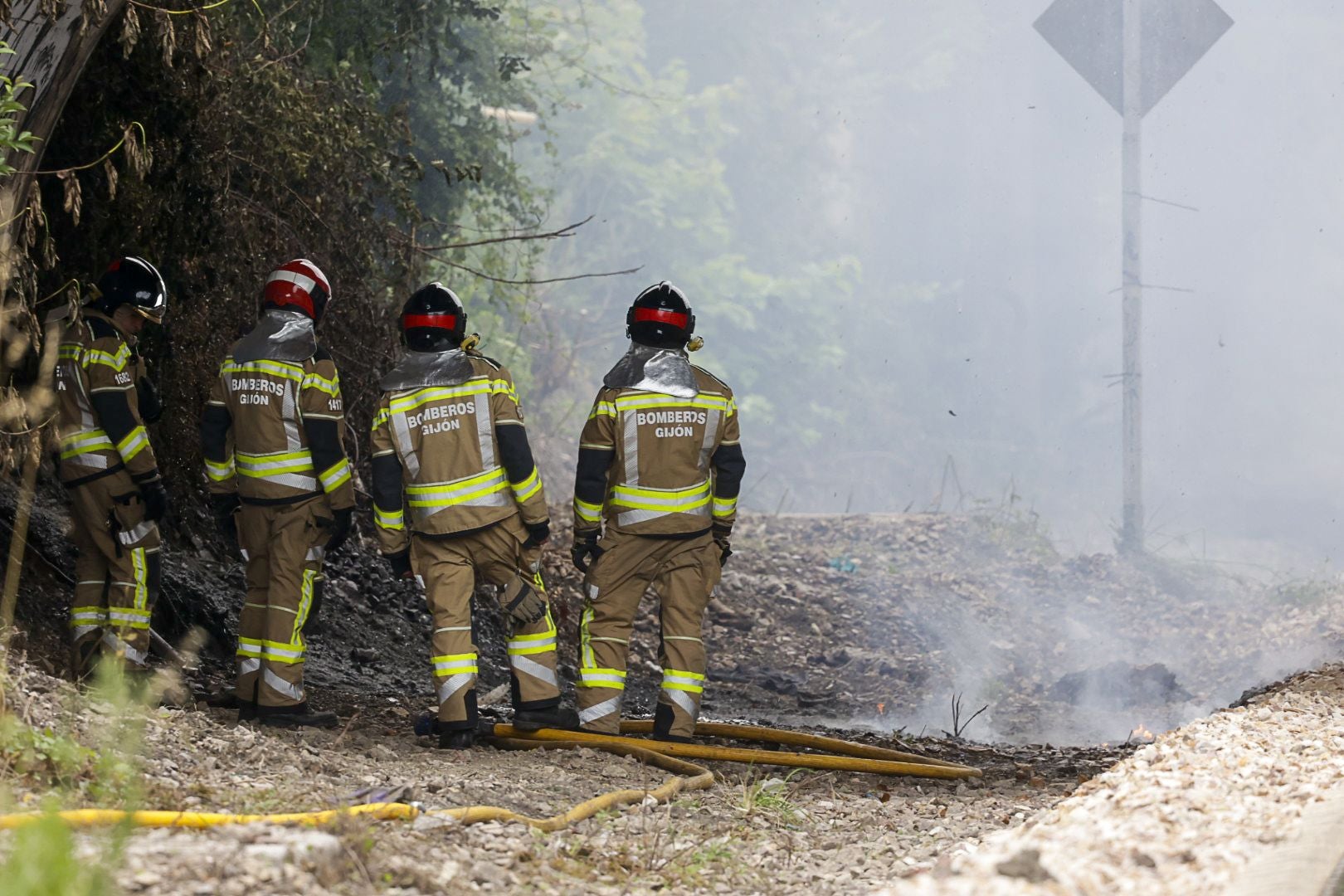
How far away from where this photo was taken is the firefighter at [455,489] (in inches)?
228

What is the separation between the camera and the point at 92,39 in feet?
17.5

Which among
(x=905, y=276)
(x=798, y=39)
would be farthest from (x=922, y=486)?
(x=798, y=39)

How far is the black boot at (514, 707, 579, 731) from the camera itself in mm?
5934

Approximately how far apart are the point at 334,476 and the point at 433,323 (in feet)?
2.70

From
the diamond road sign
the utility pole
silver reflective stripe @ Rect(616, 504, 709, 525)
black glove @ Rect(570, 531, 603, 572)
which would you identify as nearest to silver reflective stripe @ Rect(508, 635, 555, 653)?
black glove @ Rect(570, 531, 603, 572)

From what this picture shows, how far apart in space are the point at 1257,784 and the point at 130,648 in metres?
4.83

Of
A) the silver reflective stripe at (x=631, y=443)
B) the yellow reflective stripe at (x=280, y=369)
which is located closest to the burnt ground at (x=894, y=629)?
the yellow reflective stripe at (x=280, y=369)

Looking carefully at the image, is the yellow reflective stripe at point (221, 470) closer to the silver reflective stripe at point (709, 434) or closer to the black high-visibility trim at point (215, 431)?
the black high-visibility trim at point (215, 431)

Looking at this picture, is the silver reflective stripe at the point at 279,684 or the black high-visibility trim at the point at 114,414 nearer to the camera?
the silver reflective stripe at the point at 279,684

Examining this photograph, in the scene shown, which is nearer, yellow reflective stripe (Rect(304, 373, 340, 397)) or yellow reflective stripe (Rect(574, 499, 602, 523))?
yellow reflective stripe (Rect(304, 373, 340, 397))

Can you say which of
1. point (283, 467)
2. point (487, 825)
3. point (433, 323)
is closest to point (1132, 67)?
point (433, 323)

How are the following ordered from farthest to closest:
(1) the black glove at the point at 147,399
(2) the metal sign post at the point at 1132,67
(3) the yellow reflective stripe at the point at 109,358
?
1. (2) the metal sign post at the point at 1132,67
2. (1) the black glove at the point at 147,399
3. (3) the yellow reflective stripe at the point at 109,358

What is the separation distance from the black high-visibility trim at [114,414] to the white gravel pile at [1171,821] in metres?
4.23

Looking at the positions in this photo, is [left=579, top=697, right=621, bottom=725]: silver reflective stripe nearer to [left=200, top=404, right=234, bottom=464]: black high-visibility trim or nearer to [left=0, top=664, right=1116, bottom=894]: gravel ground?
[left=0, top=664, right=1116, bottom=894]: gravel ground
